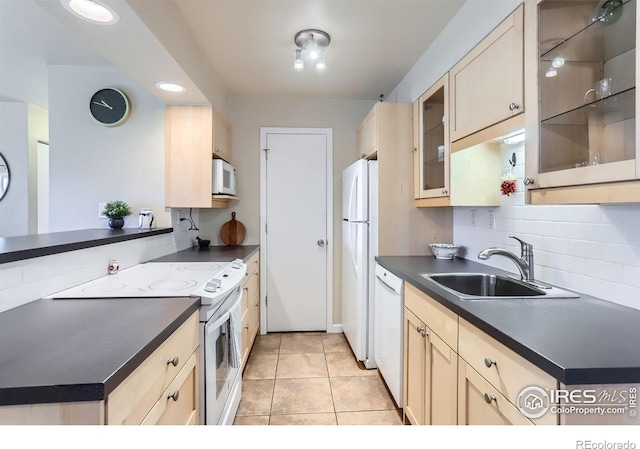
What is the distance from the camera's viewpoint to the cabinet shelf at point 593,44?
37.5 inches

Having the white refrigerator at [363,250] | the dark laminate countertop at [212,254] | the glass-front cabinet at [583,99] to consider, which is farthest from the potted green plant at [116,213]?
the glass-front cabinet at [583,99]

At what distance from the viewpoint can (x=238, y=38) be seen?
2.15 meters

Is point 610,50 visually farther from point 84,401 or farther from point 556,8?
point 84,401

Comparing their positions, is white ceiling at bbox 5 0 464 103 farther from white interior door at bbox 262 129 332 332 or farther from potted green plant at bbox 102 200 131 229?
potted green plant at bbox 102 200 131 229

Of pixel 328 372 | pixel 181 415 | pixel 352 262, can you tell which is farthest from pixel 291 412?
pixel 352 262

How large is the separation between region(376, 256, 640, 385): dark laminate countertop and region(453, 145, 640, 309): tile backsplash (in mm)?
87

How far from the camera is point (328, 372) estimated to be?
2.50 meters

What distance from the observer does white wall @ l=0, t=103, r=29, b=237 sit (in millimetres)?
3498

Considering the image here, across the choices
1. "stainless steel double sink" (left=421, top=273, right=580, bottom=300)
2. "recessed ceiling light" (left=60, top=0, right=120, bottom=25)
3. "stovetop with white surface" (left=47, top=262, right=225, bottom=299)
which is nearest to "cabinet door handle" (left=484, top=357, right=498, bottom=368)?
A: "stainless steel double sink" (left=421, top=273, right=580, bottom=300)

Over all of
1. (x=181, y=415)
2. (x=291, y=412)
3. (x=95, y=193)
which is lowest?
(x=291, y=412)

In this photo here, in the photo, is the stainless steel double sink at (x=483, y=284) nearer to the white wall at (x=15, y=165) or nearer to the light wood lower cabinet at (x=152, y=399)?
the light wood lower cabinet at (x=152, y=399)

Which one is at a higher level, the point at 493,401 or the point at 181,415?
the point at 493,401

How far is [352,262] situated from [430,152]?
44.9 inches

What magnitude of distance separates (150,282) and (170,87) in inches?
56.4
